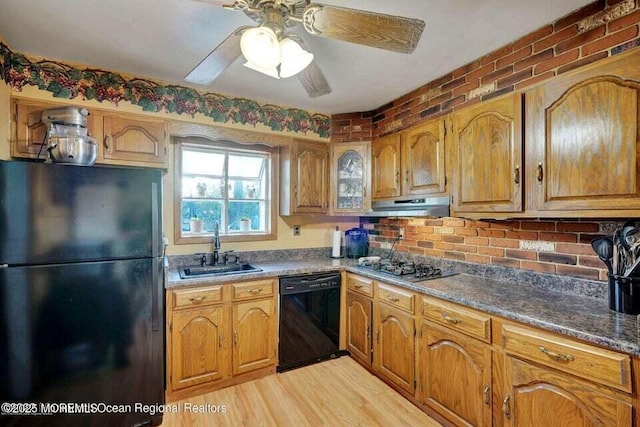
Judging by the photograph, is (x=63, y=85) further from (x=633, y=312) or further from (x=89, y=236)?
(x=633, y=312)

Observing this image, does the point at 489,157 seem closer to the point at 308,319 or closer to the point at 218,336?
the point at 308,319

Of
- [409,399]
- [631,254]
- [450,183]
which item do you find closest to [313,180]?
[450,183]

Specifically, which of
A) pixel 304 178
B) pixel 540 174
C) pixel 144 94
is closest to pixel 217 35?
pixel 144 94

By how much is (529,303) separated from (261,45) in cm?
182

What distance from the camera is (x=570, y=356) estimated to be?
126 centimetres

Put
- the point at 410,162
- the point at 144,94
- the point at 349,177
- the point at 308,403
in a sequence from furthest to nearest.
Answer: the point at 349,177, the point at 410,162, the point at 144,94, the point at 308,403

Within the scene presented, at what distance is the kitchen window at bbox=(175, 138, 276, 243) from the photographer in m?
2.70

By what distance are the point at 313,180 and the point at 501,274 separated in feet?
5.84

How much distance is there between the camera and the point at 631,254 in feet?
4.46

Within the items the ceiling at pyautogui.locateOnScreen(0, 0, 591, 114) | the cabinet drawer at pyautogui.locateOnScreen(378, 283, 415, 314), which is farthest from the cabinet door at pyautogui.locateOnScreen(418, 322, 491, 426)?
the ceiling at pyautogui.locateOnScreen(0, 0, 591, 114)

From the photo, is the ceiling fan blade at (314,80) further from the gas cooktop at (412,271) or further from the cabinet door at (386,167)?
the gas cooktop at (412,271)

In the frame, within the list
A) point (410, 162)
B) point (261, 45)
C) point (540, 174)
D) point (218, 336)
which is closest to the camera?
point (261, 45)

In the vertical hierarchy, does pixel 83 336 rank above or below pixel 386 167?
below

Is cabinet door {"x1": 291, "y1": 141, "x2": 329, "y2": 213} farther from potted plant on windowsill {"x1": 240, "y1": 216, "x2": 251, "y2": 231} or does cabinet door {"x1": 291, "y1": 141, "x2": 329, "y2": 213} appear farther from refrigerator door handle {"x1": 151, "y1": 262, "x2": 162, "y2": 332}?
refrigerator door handle {"x1": 151, "y1": 262, "x2": 162, "y2": 332}
